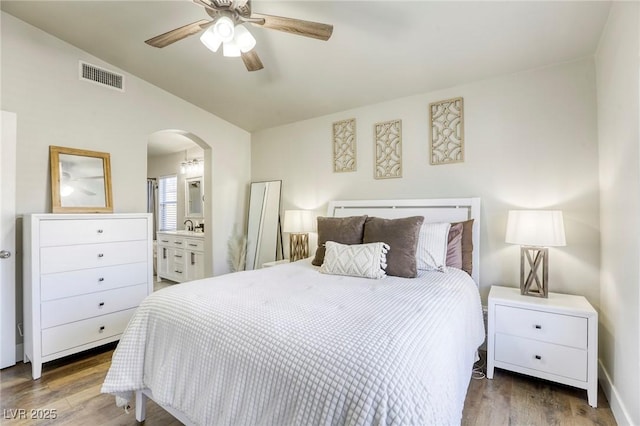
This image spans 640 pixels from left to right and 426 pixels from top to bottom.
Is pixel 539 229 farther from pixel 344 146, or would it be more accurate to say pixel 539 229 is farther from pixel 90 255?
pixel 90 255

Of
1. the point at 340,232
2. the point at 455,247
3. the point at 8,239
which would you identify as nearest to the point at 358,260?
the point at 340,232

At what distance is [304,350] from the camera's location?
110 cm

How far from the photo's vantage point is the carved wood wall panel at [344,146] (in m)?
3.46

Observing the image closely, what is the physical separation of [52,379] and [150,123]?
2.54 meters

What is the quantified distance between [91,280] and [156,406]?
4.32 feet

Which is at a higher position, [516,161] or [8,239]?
[516,161]

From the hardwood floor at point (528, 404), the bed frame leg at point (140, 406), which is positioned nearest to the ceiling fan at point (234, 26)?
the bed frame leg at point (140, 406)

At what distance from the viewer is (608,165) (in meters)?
1.99

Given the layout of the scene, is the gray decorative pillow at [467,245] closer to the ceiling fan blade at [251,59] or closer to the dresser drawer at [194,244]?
the ceiling fan blade at [251,59]

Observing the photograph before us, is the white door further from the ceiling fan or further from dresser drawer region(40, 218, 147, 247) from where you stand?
the ceiling fan

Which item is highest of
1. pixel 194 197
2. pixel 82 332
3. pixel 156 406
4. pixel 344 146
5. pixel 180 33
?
pixel 180 33

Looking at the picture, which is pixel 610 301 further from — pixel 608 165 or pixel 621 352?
pixel 608 165

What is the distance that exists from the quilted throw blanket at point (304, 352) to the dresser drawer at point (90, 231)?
131 centimetres

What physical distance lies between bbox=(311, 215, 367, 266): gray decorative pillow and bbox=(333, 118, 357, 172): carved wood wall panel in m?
0.92
